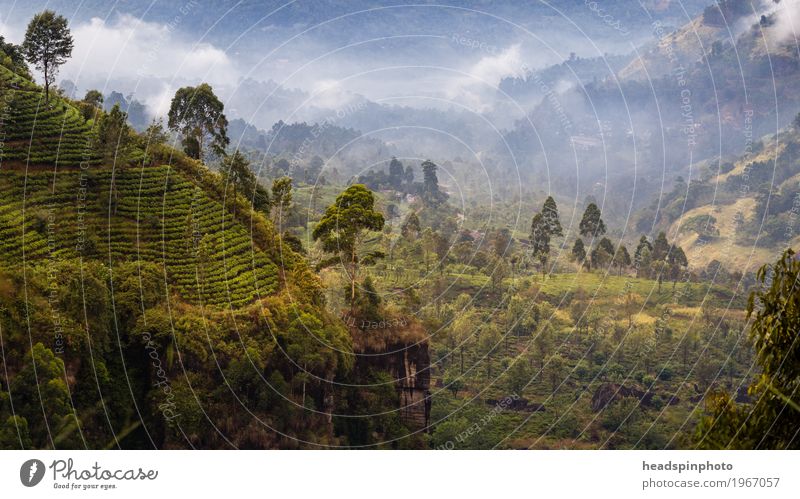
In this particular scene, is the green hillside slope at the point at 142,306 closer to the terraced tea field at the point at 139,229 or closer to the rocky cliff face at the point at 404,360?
the terraced tea field at the point at 139,229

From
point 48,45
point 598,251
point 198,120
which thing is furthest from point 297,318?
point 598,251

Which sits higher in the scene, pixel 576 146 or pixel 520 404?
pixel 576 146

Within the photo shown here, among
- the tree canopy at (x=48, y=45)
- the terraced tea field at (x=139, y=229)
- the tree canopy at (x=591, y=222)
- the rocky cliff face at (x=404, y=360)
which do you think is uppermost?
the tree canopy at (x=48, y=45)

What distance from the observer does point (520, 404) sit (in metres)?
39.2

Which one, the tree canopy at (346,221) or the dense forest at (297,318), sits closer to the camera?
the dense forest at (297,318)

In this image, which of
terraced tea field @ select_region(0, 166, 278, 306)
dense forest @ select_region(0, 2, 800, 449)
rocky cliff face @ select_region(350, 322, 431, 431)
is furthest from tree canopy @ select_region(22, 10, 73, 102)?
rocky cliff face @ select_region(350, 322, 431, 431)

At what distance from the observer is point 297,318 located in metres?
26.0

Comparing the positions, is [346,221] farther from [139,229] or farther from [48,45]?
[48,45]

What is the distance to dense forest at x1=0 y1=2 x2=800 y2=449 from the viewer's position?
876 inches

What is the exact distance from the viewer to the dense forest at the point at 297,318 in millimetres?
22250

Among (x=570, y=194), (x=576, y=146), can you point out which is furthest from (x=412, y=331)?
(x=576, y=146)

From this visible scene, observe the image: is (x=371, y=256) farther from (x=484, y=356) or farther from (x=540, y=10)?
(x=540, y=10)

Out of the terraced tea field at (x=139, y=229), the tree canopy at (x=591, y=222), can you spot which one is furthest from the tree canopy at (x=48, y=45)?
the tree canopy at (x=591, y=222)

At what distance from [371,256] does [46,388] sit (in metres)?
11.9
